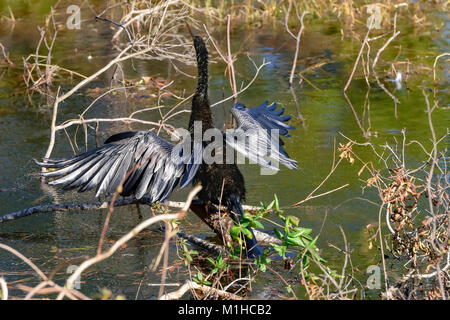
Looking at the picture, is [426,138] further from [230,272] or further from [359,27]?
[359,27]

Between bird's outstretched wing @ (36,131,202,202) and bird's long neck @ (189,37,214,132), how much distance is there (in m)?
0.31

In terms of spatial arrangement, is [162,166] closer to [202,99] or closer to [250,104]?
[202,99]

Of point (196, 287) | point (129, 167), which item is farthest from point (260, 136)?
point (196, 287)

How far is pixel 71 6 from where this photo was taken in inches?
537

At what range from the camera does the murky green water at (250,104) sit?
5383 millimetres

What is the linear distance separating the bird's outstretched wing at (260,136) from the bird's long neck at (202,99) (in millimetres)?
226

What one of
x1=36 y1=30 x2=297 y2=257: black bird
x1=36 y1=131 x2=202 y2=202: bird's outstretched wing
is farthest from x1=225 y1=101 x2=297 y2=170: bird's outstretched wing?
x1=36 y1=131 x2=202 y2=202: bird's outstretched wing

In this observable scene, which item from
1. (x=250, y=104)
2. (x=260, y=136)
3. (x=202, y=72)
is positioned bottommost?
(x=250, y=104)

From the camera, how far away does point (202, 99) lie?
18.0 ft

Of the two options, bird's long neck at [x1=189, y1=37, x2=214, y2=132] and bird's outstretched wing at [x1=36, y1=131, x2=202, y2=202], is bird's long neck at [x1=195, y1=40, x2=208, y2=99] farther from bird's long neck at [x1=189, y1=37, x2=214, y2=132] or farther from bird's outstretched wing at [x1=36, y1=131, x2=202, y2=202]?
bird's outstretched wing at [x1=36, y1=131, x2=202, y2=202]

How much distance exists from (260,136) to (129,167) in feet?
3.45

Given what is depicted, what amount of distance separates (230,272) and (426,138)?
3.23 m

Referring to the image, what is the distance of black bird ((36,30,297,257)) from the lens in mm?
5074

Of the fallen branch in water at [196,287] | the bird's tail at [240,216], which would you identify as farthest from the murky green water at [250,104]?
the fallen branch in water at [196,287]
